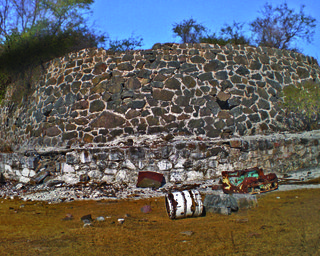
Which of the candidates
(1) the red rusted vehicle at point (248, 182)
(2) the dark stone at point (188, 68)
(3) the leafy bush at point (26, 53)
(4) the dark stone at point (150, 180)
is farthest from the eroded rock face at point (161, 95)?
(1) the red rusted vehicle at point (248, 182)

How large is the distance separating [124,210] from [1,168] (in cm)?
581

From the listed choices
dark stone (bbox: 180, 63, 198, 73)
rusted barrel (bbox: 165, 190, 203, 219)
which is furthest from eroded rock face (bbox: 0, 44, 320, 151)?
rusted barrel (bbox: 165, 190, 203, 219)

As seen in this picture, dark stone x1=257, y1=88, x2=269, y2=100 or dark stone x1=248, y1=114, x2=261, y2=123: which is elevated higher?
dark stone x1=257, y1=88, x2=269, y2=100

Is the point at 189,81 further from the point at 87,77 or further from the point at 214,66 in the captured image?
the point at 87,77

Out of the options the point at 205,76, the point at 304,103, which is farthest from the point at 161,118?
the point at 304,103

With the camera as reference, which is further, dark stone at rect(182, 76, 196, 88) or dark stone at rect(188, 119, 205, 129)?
dark stone at rect(182, 76, 196, 88)

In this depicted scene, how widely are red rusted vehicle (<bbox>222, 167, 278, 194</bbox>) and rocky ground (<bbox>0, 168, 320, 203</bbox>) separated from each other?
1.33 ft

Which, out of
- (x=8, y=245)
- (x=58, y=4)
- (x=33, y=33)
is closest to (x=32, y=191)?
(x=8, y=245)

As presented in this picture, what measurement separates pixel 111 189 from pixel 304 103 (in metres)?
6.88

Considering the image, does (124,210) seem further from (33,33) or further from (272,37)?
(272,37)

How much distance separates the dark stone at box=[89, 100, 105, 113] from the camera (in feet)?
32.5

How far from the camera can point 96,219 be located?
560cm

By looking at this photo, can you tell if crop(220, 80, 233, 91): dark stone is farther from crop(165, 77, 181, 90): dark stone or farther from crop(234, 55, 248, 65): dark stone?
crop(165, 77, 181, 90): dark stone

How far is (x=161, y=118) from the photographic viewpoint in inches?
380
